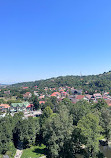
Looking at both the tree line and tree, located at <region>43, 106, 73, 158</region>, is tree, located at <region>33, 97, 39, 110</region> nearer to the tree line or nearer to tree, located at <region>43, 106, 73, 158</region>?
the tree line

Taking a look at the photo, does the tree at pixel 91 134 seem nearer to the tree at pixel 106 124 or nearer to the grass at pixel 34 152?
the tree at pixel 106 124

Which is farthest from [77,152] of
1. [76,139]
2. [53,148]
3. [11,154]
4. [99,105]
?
[99,105]

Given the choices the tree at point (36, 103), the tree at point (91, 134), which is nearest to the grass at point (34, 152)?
the tree at point (91, 134)

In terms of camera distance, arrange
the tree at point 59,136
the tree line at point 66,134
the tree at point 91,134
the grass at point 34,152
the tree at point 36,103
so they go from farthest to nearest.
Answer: the tree at point 36,103
the grass at point 34,152
the tree at point 59,136
the tree line at point 66,134
the tree at point 91,134

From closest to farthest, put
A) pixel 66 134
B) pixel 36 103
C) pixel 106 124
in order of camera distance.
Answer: pixel 66 134, pixel 106 124, pixel 36 103

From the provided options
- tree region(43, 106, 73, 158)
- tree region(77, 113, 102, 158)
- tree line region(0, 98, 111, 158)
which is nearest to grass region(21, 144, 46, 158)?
tree line region(0, 98, 111, 158)

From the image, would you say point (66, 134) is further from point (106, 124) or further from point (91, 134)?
point (106, 124)

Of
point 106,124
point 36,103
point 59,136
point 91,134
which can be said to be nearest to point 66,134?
point 59,136

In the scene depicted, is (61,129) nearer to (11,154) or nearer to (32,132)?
(32,132)

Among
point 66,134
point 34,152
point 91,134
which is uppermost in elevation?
point 91,134
